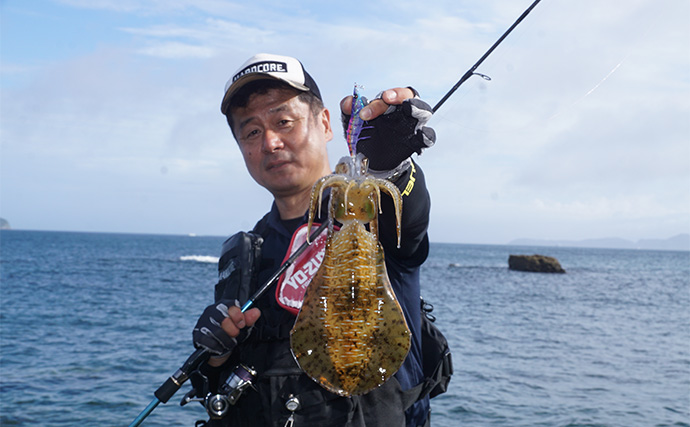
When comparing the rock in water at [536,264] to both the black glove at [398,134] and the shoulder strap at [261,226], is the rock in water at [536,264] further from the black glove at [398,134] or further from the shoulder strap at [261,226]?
the black glove at [398,134]

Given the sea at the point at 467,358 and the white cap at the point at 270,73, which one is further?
the sea at the point at 467,358

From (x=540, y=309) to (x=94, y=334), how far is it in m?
26.7

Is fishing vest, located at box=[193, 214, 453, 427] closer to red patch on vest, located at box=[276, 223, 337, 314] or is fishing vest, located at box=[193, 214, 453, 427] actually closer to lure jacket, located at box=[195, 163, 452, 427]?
lure jacket, located at box=[195, 163, 452, 427]

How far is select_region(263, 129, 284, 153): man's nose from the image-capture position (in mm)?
3553

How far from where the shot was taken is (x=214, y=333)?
11.0ft

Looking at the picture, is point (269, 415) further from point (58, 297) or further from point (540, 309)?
point (58, 297)

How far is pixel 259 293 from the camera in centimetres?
353

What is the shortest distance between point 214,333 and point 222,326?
8 cm

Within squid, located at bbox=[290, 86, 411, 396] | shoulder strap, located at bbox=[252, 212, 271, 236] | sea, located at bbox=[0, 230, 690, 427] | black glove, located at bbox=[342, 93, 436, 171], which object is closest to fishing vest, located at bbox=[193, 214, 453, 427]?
shoulder strap, located at bbox=[252, 212, 271, 236]

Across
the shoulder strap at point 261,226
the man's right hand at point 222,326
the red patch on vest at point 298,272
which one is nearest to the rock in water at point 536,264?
the shoulder strap at point 261,226

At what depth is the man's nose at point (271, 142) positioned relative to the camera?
3553 millimetres

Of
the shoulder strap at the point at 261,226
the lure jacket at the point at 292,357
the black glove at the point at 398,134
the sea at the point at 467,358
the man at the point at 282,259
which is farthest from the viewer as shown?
the sea at the point at 467,358

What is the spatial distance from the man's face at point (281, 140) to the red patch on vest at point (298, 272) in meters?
0.37

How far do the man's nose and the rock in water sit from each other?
79148 mm
